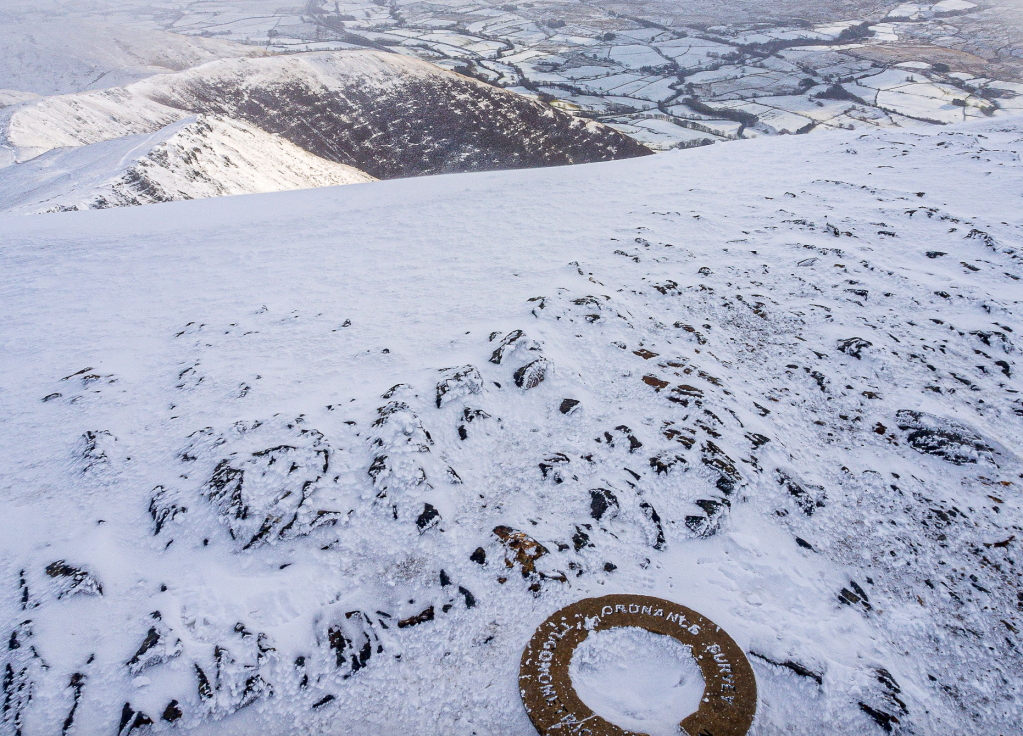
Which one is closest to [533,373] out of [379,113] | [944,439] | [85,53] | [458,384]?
[458,384]

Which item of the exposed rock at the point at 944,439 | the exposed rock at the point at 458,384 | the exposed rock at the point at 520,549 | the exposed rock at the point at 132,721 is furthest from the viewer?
the exposed rock at the point at 458,384

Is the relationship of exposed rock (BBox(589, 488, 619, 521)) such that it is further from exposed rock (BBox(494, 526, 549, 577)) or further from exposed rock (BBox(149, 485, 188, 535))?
exposed rock (BBox(149, 485, 188, 535))

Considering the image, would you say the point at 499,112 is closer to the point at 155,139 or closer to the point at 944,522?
the point at 155,139

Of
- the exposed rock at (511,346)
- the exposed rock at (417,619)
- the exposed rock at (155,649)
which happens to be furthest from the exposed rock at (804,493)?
the exposed rock at (155,649)

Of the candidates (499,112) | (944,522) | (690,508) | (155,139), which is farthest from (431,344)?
(499,112)

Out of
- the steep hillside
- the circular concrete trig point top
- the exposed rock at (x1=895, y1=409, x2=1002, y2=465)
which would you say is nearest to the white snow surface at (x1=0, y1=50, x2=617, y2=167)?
the steep hillside

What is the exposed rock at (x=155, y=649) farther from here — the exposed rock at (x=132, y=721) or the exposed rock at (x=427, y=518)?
the exposed rock at (x=427, y=518)
